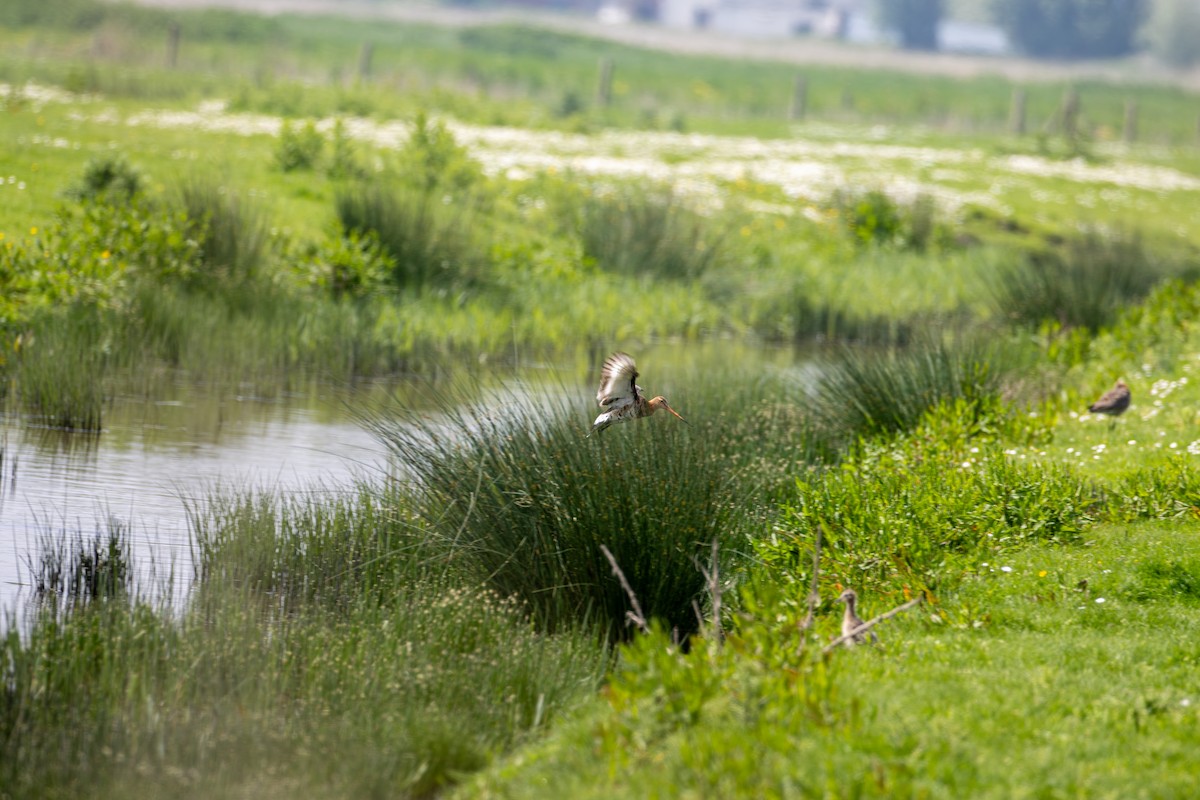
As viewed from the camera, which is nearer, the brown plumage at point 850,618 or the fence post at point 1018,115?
the brown plumage at point 850,618

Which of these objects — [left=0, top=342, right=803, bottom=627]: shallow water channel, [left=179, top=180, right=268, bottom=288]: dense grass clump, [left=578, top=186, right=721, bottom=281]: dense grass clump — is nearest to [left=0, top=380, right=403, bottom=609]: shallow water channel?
[left=0, top=342, right=803, bottom=627]: shallow water channel

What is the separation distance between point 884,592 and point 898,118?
4933 cm

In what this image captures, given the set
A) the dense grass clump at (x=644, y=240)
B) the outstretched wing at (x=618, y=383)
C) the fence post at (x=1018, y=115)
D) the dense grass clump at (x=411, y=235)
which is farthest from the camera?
the fence post at (x=1018, y=115)

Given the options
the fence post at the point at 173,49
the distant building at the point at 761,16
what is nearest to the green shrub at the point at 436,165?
the fence post at the point at 173,49

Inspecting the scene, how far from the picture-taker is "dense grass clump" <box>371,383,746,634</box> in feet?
23.1

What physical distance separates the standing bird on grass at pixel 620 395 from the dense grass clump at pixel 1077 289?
382 inches

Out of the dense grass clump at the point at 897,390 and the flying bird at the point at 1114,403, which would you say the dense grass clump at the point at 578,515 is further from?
the flying bird at the point at 1114,403

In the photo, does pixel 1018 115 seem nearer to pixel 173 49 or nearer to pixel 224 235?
pixel 173 49

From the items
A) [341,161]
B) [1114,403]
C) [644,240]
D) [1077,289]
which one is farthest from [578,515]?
[341,161]

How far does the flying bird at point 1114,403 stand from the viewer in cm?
1070

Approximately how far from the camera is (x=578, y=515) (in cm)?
708

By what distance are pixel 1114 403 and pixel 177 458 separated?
676cm

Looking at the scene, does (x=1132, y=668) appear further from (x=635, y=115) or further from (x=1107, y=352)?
(x=635, y=115)

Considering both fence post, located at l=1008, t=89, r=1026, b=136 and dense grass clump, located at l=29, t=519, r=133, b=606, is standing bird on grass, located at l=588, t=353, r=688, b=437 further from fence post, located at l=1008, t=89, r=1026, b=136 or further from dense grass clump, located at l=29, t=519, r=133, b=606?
fence post, located at l=1008, t=89, r=1026, b=136
